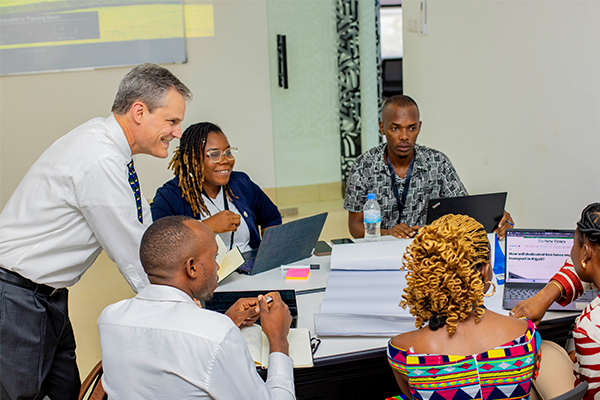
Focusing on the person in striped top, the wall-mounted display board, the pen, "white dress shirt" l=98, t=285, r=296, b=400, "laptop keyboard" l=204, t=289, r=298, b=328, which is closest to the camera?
"white dress shirt" l=98, t=285, r=296, b=400

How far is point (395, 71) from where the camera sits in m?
6.17

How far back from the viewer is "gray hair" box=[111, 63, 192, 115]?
1.61 metres

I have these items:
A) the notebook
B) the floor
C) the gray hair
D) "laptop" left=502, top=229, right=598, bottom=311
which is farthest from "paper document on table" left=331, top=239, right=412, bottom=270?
the floor

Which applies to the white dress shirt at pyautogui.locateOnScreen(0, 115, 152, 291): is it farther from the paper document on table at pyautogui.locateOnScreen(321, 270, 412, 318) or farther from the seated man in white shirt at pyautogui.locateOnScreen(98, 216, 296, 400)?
the paper document on table at pyautogui.locateOnScreen(321, 270, 412, 318)

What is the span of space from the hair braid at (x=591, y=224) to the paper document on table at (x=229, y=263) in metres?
1.14

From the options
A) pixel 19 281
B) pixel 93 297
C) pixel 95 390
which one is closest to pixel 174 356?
pixel 95 390

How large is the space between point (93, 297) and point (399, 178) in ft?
7.16

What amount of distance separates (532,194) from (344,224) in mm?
2027

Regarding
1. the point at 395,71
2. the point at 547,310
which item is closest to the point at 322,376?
the point at 547,310

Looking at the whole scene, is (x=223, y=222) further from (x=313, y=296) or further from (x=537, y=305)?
(x=537, y=305)

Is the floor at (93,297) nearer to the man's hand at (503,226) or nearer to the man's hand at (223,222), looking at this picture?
the man's hand at (223,222)

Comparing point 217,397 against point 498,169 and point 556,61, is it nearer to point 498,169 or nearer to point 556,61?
point 556,61

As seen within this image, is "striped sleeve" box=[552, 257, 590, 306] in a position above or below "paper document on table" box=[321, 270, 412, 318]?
above

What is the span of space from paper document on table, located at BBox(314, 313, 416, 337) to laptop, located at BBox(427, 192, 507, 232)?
1.97ft
